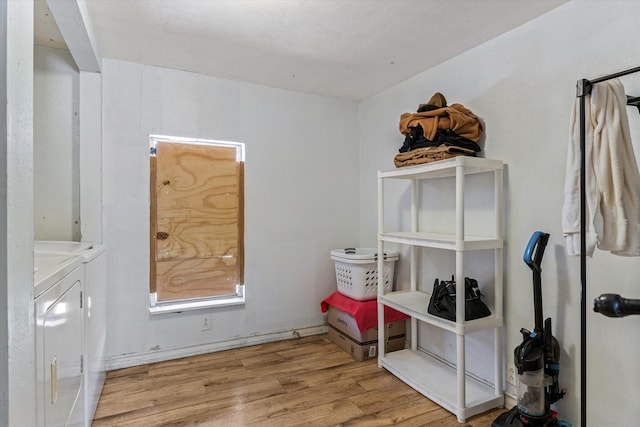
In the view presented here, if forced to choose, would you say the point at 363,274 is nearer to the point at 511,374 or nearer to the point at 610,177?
the point at 511,374

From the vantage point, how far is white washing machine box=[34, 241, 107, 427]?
1.71 m

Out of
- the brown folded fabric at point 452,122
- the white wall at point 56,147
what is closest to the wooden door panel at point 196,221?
the white wall at point 56,147

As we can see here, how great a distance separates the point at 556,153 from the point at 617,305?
997mm

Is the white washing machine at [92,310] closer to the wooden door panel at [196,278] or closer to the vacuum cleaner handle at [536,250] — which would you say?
the wooden door panel at [196,278]

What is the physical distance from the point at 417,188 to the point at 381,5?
1.34 m

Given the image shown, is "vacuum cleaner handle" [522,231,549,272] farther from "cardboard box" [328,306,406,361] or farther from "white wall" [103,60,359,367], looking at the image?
"white wall" [103,60,359,367]

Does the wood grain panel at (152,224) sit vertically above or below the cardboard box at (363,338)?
above

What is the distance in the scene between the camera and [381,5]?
1815 millimetres

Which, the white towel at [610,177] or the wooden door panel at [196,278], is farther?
the wooden door panel at [196,278]

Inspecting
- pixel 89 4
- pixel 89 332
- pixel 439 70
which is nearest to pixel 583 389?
pixel 439 70

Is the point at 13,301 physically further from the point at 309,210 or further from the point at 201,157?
the point at 309,210

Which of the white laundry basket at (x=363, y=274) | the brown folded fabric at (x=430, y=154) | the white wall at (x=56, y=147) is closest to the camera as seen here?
the brown folded fabric at (x=430, y=154)

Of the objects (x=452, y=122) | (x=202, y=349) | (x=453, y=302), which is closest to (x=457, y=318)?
(x=453, y=302)

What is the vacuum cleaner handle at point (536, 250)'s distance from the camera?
1738 mm
